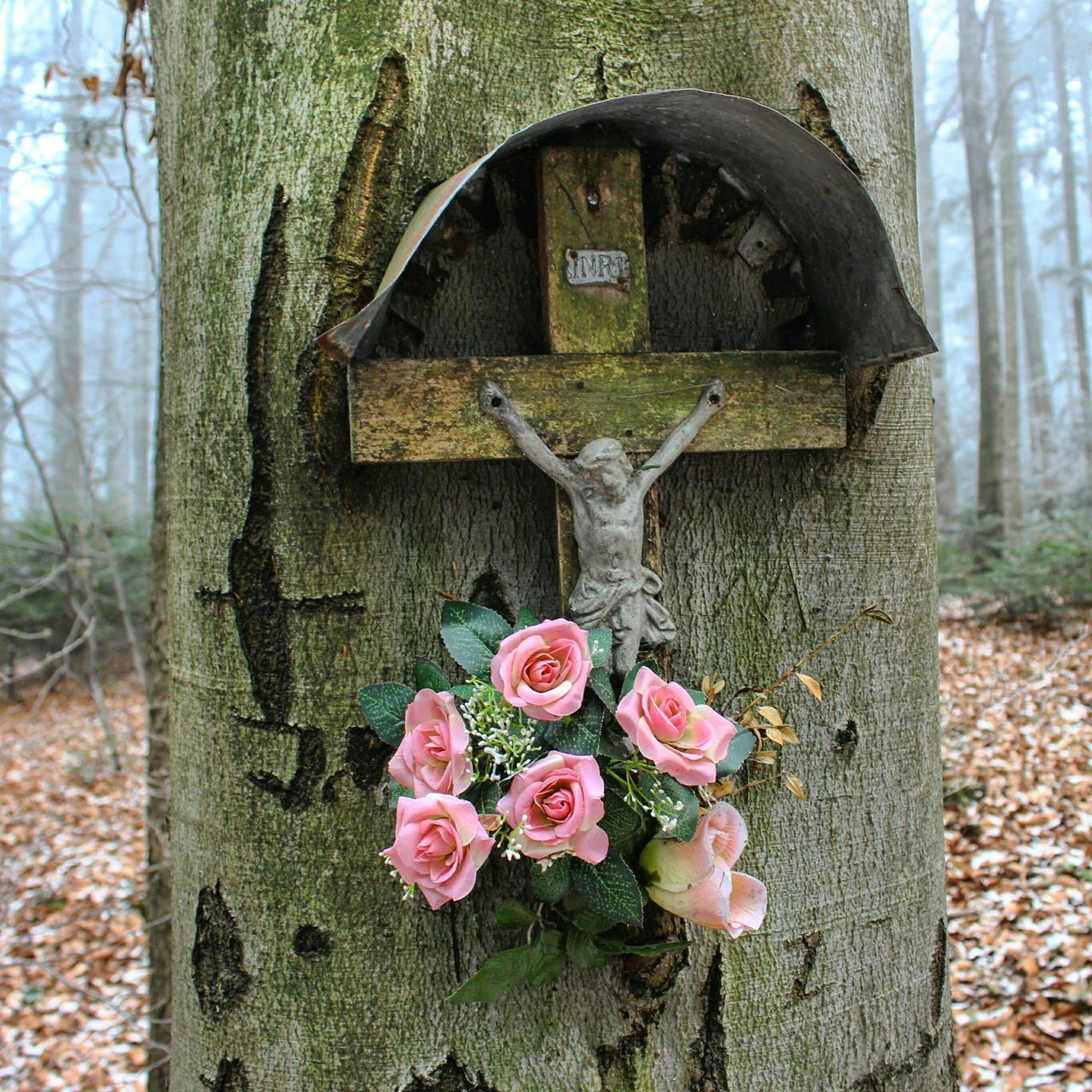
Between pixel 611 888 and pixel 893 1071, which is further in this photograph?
pixel 893 1071

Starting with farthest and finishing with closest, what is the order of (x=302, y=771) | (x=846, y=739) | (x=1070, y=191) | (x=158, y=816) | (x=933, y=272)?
(x=1070, y=191)
(x=933, y=272)
(x=158, y=816)
(x=846, y=739)
(x=302, y=771)

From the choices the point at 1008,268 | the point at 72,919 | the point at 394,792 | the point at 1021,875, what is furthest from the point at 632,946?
the point at 1008,268

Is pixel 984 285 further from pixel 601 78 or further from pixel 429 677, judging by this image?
pixel 429 677

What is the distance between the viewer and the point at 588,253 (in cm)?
135

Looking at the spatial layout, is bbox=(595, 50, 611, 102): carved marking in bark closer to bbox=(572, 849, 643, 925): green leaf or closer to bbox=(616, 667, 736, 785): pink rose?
bbox=(616, 667, 736, 785): pink rose

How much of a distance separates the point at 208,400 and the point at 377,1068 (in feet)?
3.37

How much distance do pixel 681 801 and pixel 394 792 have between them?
1.28ft

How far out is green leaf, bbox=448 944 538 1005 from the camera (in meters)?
1.19

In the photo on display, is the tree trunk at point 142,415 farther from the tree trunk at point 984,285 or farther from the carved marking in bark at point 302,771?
the carved marking in bark at point 302,771

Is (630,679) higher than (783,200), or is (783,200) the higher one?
(783,200)

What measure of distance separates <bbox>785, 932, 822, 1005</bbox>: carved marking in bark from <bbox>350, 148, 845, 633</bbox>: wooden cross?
0.62 meters

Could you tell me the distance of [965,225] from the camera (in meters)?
31.0

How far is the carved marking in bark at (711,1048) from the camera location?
4.39ft

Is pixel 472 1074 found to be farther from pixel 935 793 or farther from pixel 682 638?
pixel 935 793
